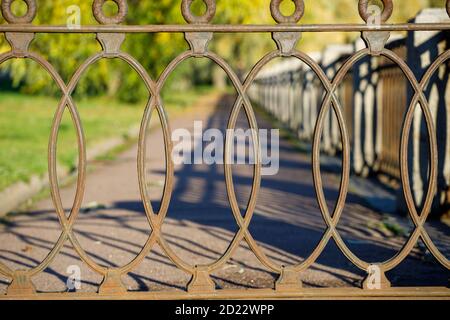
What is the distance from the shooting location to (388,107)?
24.5ft

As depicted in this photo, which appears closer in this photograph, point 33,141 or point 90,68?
point 33,141

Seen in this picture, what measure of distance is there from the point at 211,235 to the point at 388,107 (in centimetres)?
336

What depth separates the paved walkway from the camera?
3.82 metres

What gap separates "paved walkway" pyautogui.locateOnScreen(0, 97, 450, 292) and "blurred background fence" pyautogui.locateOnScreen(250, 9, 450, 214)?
0.53m

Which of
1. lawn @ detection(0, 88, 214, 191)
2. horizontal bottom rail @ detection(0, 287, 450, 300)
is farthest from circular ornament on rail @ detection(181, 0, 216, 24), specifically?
lawn @ detection(0, 88, 214, 191)

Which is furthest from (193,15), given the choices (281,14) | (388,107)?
(388,107)

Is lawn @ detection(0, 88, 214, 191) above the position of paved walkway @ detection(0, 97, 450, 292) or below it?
above

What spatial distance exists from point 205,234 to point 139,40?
1908cm

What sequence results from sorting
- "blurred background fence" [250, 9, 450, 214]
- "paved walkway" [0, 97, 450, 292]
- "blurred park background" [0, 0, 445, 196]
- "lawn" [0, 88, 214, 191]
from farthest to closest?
1. "blurred park background" [0, 0, 445, 196]
2. "lawn" [0, 88, 214, 191]
3. "blurred background fence" [250, 9, 450, 214]
4. "paved walkway" [0, 97, 450, 292]

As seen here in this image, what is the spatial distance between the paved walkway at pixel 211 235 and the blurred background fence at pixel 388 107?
1.75 feet

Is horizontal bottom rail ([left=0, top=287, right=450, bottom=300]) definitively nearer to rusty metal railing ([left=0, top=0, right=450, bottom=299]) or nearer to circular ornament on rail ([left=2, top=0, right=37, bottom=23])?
rusty metal railing ([left=0, top=0, right=450, bottom=299])

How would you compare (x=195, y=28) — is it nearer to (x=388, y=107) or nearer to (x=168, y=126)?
(x=168, y=126)

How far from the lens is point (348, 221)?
5.45 meters

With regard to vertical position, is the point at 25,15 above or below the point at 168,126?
above
